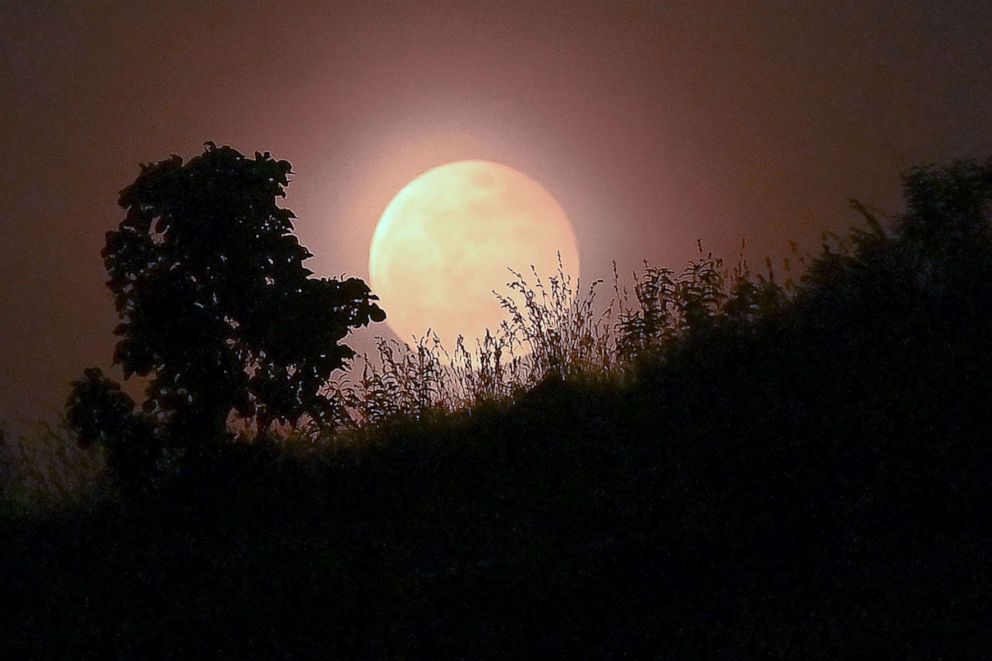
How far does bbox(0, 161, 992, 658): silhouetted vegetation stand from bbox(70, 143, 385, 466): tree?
0.28 m

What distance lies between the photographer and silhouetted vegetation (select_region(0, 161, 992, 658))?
14.3 feet

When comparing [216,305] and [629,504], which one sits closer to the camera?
[629,504]

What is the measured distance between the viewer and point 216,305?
671 centimetres

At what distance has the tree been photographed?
6.57m

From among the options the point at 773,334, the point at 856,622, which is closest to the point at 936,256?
the point at 773,334

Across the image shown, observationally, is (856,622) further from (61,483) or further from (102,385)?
(61,483)

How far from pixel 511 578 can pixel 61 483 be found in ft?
13.2

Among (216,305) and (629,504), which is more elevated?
(216,305)

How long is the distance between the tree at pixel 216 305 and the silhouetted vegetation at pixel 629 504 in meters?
0.28

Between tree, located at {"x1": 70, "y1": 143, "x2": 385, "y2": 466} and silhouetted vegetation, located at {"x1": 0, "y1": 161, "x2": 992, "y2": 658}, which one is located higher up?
tree, located at {"x1": 70, "y1": 143, "x2": 385, "y2": 466}

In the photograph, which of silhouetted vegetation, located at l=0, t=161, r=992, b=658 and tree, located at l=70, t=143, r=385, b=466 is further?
tree, located at l=70, t=143, r=385, b=466

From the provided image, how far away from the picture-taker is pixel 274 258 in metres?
6.74

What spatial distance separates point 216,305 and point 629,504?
331 centimetres

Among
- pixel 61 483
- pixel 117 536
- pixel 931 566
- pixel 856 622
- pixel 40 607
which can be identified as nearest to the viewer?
→ pixel 856 622
